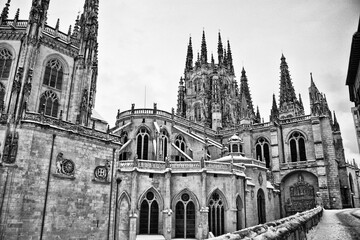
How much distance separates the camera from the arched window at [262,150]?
42156 millimetres

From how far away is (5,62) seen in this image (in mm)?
24625

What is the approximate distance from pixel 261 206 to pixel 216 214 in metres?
7.93

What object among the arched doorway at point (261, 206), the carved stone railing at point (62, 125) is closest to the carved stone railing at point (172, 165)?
the carved stone railing at point (62, 125)

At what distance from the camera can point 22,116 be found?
62.9 ft

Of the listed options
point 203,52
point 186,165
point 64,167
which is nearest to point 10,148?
point 64,167

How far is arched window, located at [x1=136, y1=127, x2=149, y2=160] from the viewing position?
34.5 metres

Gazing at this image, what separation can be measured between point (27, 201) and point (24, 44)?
43.7ft

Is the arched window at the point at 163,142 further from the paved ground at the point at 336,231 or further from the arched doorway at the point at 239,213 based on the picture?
the paved ground at the point at 336,231

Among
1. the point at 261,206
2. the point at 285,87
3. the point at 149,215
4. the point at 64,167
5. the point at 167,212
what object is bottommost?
the point at 149,215

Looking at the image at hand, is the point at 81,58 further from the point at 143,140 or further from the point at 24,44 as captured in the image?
the point at 143,140

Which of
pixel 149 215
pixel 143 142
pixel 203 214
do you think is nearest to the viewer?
pixel 203 214

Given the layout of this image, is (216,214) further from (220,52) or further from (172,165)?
(220,52)

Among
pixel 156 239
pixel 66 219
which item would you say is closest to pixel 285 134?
pixel 156 239

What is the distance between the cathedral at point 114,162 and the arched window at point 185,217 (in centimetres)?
9
